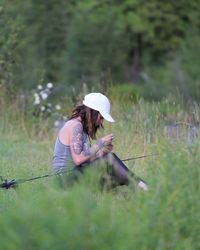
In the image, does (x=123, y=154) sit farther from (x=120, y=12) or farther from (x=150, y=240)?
(x=120, y=12)

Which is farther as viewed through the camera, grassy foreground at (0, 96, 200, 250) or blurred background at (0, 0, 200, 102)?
blurred background at (0, 0, 200, 102)

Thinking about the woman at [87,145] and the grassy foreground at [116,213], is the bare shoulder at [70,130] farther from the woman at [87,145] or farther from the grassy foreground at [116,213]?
the grassy foreground at [116,213]

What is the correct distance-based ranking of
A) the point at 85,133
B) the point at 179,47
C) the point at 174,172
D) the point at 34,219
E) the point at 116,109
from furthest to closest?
the point at 179,47 → the point at 116,109 → the point at 85,133 → the point at 174,172 → the point at 34,219

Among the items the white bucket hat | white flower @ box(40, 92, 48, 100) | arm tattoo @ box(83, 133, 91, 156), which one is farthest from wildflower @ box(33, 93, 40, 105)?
the white bucket hat

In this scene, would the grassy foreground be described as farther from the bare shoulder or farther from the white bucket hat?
the white bucket hat

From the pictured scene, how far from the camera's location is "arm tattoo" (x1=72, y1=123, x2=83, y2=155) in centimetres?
991

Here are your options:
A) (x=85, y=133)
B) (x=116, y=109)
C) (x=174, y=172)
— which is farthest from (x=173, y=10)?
(x=174, y=172)

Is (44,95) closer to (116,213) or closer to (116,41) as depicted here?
(116,213)

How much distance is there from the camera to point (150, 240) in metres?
6.97

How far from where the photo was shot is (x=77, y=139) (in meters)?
9.96

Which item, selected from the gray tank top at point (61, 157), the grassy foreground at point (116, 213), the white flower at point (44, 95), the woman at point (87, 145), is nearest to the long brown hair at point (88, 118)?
the woman at point (87, 145)

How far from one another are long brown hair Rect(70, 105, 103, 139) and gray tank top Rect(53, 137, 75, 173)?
9.6 inches

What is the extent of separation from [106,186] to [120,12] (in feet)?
95.3

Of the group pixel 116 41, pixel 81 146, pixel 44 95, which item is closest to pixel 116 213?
pixel 81 146
